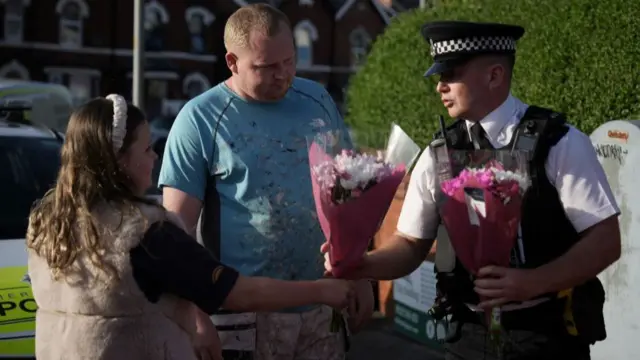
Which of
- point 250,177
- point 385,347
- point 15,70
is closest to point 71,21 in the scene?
point 15,70

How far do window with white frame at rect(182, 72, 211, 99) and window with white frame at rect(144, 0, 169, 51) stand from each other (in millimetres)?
1578

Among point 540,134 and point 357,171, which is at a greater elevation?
point 540,134

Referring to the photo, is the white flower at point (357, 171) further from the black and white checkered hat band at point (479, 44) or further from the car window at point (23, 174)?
the car window at point (23, 174)

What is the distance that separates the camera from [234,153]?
3779 mm

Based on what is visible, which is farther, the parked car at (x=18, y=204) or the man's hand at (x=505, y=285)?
the parked car at (x=18, y=204)

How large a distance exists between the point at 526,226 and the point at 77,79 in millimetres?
38380

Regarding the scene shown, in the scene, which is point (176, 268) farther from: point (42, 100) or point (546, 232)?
point (42, 100)

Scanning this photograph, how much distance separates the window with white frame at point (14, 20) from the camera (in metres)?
38.2

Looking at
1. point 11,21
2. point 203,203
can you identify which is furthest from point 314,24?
point 203,203

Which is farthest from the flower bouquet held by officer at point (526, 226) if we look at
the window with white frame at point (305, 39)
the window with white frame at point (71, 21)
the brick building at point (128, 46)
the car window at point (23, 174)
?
the window with white frame at point (305, 39)

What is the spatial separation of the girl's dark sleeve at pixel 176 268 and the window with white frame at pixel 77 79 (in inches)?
1467

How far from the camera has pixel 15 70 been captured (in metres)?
38.3

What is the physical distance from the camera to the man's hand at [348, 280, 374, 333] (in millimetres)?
3537

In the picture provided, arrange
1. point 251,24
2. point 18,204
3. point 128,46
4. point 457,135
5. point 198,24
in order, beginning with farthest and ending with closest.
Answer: point 198,24, point 128,46, point 18,204, point 251,24, point 457,135
